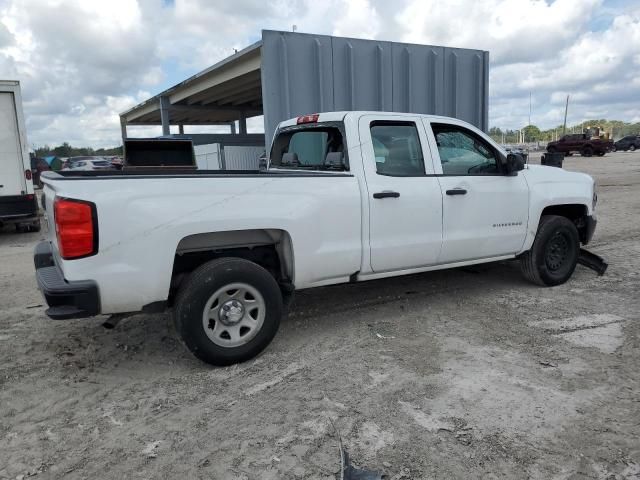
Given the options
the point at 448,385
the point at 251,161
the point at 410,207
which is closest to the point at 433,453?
the point at 448,385

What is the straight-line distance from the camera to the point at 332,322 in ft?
16.1

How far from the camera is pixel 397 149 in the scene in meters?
4.72

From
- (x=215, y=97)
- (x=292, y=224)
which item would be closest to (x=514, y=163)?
(x=292, y=224)

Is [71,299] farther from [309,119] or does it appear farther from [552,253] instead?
[552,253]

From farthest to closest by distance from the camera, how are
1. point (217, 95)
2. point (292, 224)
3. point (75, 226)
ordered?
point (217, 95) → point (292, 224) → point (75, 226)

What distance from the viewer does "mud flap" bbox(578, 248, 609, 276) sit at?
6.16 metres

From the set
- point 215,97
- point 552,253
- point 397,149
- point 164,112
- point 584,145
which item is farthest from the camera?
point 584,145

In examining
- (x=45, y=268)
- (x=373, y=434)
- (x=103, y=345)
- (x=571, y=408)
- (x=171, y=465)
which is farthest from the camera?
(x=103, y=345)

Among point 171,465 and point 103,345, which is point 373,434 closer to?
point 171,465

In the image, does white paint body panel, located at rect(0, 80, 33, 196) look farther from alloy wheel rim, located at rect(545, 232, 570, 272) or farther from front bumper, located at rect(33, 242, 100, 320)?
alloy wheel rim, located at rect(545, 232, 570, 272)

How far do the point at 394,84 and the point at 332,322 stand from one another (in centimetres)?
923

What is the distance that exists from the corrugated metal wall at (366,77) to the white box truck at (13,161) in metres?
4.90

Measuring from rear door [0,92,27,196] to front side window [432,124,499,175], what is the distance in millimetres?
8815

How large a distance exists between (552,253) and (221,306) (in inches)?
153
